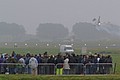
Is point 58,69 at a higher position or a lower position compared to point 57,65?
lower

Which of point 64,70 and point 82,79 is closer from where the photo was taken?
point 82,79

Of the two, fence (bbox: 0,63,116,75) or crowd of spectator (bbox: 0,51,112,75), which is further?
fence (bbox: 0,63,116,75)

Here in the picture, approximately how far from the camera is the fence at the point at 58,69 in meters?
35.4

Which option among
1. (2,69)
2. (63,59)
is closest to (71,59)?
(63,59)

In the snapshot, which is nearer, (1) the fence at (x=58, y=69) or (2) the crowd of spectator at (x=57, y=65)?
(2) the crowd of spectator at (x=57, y=65)

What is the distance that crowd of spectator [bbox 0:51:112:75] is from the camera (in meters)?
35.3

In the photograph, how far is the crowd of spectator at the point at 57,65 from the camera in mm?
35281

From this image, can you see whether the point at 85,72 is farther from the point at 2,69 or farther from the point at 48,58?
the point at 2,69

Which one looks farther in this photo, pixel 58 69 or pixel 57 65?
pixel 57 65

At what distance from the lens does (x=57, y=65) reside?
35.6 m

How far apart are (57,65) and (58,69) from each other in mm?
366

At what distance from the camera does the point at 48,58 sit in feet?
117

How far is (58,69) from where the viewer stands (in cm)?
3547

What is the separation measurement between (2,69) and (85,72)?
7.19 metres
